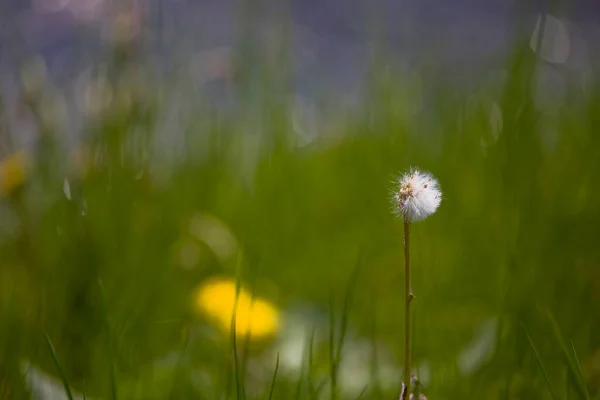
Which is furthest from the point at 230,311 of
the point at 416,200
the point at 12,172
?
the point at 12,172

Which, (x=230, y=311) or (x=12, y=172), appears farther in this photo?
(x=12, y=172)

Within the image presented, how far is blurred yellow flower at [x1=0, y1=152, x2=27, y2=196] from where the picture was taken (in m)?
0.73

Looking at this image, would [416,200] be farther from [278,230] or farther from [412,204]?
→ [278,230]

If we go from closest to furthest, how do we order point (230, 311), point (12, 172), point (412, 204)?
point (412, 204) < point (230, 311) < point (12, 172)

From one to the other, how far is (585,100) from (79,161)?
0.96 m

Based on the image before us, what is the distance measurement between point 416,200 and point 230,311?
0.90 ft

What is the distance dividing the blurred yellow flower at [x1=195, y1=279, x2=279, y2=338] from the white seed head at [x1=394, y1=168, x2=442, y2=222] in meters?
0.25

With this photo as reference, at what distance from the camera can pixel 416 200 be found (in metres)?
0.31

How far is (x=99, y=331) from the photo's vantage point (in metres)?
0.54

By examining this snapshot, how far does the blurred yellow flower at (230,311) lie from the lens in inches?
20.8

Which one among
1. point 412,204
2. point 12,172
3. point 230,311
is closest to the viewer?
point 412,204

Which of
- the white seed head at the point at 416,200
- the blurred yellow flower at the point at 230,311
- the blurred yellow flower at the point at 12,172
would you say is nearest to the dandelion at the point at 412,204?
the white seed head at the point at 416,200

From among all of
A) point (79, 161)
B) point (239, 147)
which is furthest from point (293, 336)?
point (239, 147)

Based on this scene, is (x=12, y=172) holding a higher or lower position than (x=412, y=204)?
lower
